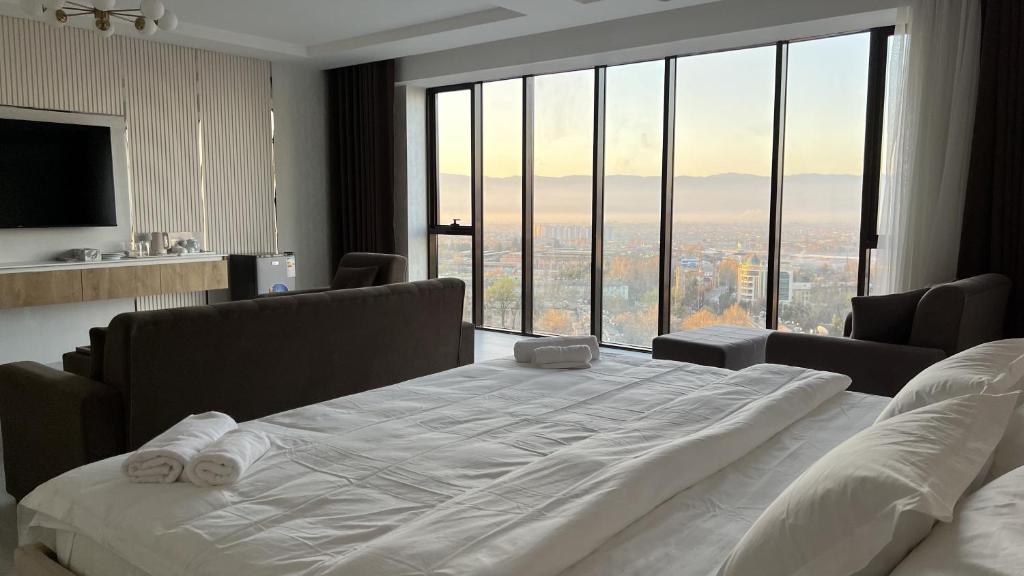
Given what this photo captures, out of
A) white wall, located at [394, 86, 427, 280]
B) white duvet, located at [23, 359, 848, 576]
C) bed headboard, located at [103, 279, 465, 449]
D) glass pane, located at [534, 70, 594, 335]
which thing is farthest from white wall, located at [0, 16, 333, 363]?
white duvet, located at [23, 359, 848, 576]

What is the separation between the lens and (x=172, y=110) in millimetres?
6715

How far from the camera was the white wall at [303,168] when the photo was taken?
7.61m

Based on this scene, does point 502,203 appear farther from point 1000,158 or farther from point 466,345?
point 1000,158

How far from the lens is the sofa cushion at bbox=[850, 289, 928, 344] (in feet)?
11.7

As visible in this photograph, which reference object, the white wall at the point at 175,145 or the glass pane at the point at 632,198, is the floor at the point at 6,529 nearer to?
the white wall at the point at 175,145

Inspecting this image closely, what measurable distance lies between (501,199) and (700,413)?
527 cm

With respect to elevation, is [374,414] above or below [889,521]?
below

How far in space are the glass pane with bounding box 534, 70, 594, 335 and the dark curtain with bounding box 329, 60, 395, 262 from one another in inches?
64.0

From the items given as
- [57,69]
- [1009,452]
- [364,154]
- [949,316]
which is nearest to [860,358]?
[949,316]

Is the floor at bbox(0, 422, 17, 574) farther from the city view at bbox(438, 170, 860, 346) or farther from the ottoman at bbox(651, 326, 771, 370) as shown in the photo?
the city view at bbox(438, 170, 860, 346)

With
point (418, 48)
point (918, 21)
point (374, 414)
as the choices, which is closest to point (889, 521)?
point (374, 414)

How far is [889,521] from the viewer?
41.3 inches

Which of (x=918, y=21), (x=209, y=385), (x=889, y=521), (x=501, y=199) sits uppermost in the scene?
(x=918, y=21)

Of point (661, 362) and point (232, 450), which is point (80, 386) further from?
point (661, 362)
